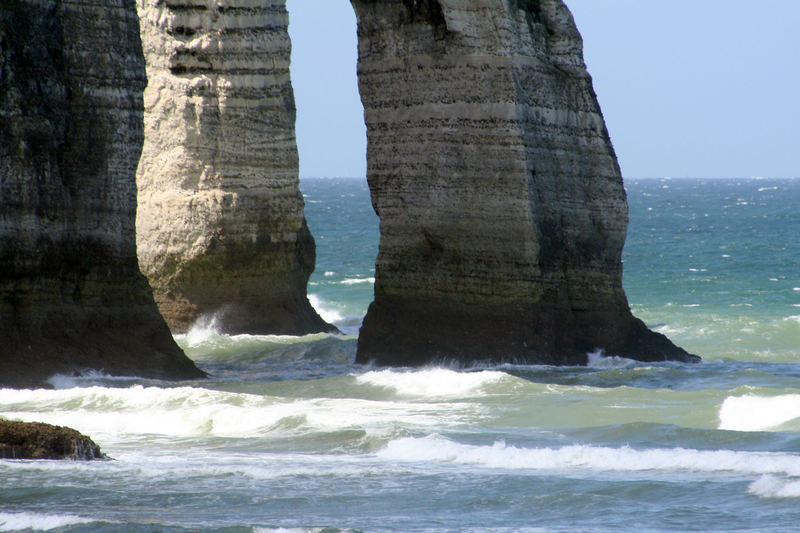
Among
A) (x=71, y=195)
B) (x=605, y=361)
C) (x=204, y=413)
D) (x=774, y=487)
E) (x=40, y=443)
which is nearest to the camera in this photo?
(x=774, y=487)

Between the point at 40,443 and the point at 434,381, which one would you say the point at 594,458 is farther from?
the point at 434,381

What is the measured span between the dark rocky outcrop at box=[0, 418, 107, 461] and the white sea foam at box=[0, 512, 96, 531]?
1.93 metres

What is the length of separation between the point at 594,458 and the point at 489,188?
6119mm

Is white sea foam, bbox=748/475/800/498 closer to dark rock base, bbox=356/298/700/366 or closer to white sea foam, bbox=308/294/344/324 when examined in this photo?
dark rock base, bbox=356/298/700/366

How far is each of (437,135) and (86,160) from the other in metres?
4.41

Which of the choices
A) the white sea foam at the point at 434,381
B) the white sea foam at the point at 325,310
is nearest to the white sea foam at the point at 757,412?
the white sea foam at the point at 434,381

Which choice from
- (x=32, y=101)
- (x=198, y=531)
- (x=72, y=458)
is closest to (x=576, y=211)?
(x=32, y=101)

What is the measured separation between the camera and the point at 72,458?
1255cm

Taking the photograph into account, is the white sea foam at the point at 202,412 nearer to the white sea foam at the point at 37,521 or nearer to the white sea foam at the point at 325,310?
the white sea foam at the point at 37,521

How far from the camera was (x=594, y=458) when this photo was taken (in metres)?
13.1

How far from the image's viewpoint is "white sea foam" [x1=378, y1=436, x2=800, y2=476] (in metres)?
12.6

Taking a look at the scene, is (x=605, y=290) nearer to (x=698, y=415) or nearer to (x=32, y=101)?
(x=698, y=415)

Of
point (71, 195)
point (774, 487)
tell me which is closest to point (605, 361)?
point (71, 195)

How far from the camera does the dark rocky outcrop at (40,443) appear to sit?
12430 millimetres
